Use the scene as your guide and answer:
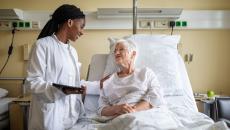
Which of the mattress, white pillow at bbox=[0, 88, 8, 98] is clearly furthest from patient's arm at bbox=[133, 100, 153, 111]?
white pillow at bbox=[0, 88, 8, 98]

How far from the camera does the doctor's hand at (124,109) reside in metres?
1.70

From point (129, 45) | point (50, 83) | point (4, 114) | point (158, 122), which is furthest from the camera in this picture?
point (4, 114)

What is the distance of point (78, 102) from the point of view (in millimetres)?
1873

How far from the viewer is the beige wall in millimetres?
2900

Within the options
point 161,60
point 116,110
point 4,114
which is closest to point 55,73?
point 116,110

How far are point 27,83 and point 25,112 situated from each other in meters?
0.90

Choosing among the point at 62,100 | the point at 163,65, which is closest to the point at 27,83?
the point at 62,100

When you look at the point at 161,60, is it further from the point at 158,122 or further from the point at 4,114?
the point at 4,114

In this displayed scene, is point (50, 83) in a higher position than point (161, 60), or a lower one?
lower

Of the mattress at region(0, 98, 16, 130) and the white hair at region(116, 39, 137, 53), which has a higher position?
the white hair at region(116, 39, 137, 53)

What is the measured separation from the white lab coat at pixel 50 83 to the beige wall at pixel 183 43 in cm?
113

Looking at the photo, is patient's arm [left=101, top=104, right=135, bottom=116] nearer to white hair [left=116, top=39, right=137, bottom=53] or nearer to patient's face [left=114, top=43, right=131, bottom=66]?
patient's face [left=114, top=43, right=131, bottom=66]

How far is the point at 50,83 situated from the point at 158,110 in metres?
0.61

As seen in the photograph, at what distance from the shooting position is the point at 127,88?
1859mm
